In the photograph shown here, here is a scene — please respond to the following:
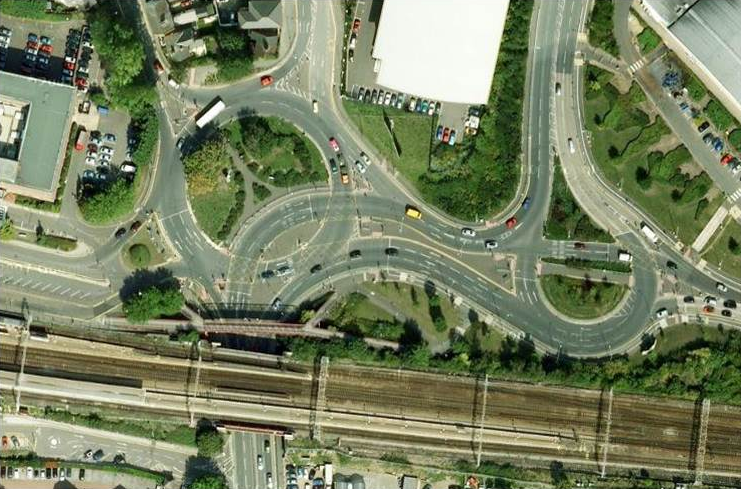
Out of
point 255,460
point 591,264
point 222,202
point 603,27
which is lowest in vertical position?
point 255,460

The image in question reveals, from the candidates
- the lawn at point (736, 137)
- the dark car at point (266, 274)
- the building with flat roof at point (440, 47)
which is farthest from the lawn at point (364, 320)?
the lawn at point (736, 137)

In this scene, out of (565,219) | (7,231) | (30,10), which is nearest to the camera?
(7,231)

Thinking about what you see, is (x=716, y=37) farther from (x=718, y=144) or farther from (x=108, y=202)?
(x=108, y=202)

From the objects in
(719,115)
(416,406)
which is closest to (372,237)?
(416,406)

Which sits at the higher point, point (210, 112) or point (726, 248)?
point (210, 112)

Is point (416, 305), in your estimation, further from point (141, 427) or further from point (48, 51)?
point (48, 51)

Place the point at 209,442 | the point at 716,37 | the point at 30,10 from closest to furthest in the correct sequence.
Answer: the point at 30,10, the point at 209,442, the point at 716,37

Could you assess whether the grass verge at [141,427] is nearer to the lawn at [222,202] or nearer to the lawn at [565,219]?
the lawn at [222,202]

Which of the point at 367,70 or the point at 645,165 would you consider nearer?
the point at 367,70
